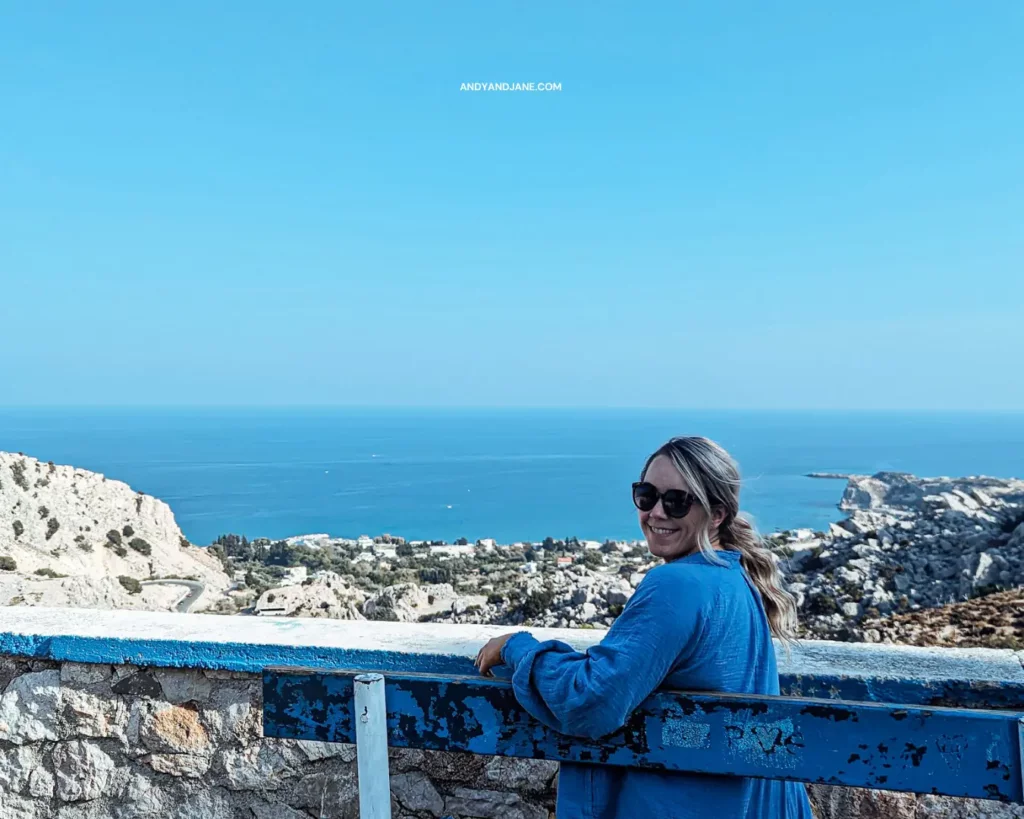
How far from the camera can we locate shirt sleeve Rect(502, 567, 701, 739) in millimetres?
1366

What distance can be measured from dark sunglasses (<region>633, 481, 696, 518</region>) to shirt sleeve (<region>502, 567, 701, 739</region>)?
0.24 metres

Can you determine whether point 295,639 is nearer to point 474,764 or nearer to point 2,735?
point 474,764

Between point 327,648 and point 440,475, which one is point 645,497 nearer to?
point 327,648

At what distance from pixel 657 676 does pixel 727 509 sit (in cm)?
44

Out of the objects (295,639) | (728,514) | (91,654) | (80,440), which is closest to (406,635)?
(295,639)

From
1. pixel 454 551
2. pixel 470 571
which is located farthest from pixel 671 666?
pixel 454 551

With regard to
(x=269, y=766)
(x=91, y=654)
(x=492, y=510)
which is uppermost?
(x=91, y=654)

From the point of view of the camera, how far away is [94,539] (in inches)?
676

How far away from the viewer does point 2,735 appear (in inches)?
Answer: 98.0

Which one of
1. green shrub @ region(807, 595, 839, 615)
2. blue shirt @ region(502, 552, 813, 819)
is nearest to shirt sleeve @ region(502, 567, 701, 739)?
blue shirt @ region(502, 552, 813, 819)

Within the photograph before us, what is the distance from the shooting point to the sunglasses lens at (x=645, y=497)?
1692 millimetres

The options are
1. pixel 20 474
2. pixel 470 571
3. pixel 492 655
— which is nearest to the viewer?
pixel 492 655

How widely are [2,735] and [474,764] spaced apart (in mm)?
1438

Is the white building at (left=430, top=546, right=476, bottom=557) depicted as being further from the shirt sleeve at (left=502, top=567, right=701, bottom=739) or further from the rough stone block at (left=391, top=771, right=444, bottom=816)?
the shirt sleeve at (left=502, top=567, right=701, bottom=739)
